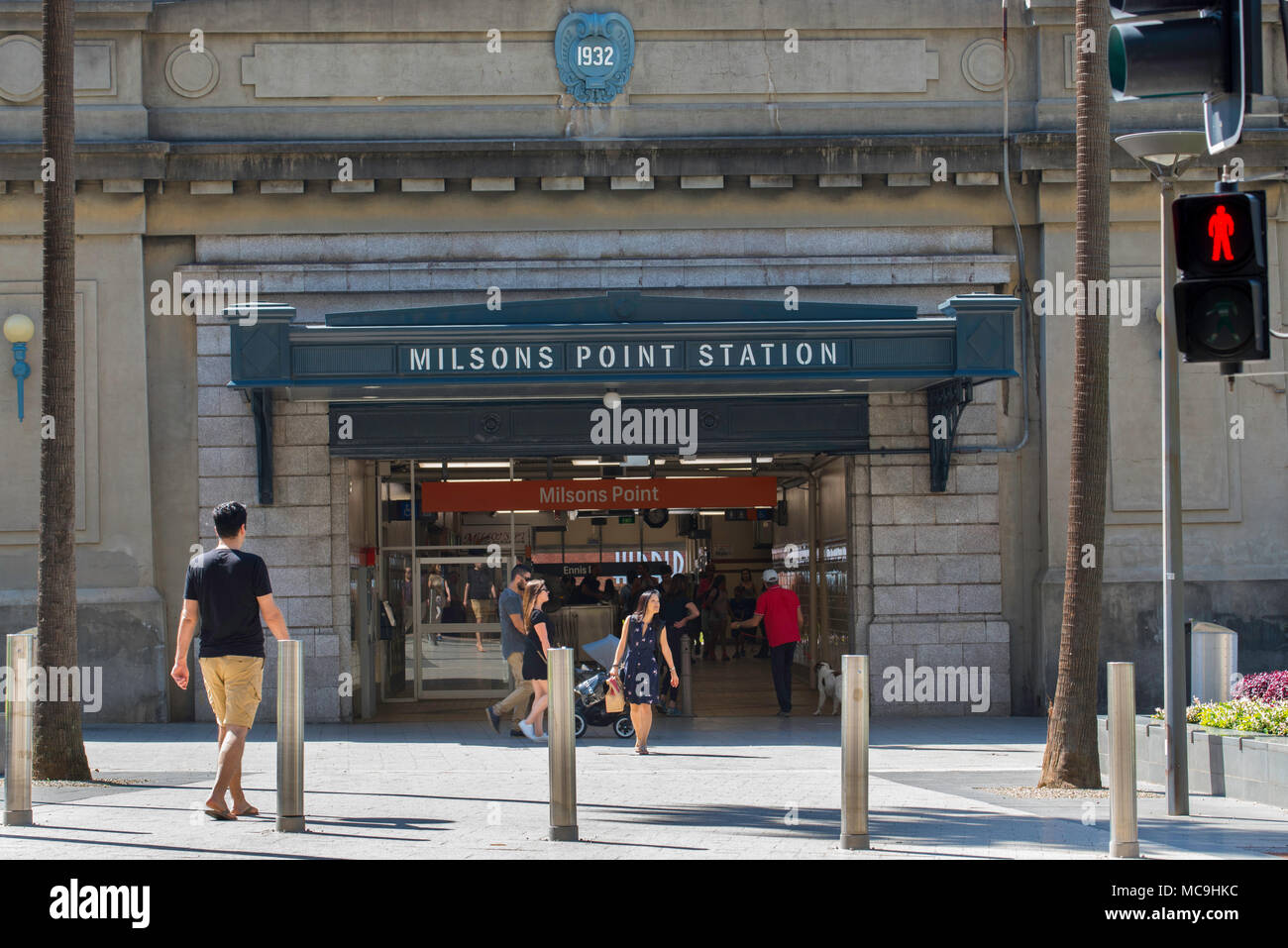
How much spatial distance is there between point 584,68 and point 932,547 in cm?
713

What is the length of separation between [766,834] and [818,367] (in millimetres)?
7417

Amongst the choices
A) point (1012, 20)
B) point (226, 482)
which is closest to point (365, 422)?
point (226, 482)

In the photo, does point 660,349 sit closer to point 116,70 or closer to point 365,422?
point 365,422

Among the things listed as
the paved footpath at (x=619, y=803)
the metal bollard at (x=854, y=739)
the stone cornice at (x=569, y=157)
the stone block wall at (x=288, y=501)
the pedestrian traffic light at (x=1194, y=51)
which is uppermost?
the stone cornice at (x=569, y=157)

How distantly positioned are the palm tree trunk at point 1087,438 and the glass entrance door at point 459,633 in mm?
9918

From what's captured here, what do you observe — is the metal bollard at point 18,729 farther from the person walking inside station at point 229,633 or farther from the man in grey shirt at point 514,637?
the man in grey shirt at point 514,637

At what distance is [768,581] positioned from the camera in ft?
62.1

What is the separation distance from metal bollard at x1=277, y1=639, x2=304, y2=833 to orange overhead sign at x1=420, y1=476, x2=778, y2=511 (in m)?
10.1

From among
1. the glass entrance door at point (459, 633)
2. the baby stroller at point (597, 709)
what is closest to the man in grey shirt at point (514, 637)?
the baby stroller at point (597, 709)

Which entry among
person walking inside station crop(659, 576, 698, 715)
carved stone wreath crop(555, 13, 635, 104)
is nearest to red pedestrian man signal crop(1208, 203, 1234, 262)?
carved stone wreath crop(555, 13, 635, 104)

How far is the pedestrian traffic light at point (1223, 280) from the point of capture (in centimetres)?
685

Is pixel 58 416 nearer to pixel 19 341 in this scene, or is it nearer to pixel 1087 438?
pixel 19 341

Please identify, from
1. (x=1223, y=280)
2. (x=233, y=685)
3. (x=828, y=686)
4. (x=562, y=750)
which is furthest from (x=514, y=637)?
→ (x=1223, y=280)

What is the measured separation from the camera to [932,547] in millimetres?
18031
